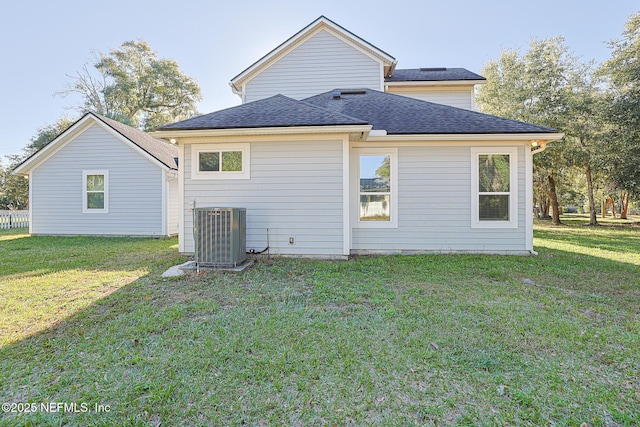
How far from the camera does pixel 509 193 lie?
673 centimetres

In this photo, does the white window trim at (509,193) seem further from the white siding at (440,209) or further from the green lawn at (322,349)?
the green lawn at (322,349)

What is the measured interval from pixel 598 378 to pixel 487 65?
21101mm

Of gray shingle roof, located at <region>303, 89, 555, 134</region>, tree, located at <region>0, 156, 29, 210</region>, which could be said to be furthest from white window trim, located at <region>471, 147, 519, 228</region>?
tree, located at <region>0, 156, 29, 210</region>

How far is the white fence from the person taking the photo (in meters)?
14.4

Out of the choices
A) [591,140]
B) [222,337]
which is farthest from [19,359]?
[591,140]

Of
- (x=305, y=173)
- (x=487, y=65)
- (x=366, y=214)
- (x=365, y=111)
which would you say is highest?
(x=487, y=65)

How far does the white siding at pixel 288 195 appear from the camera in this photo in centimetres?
621

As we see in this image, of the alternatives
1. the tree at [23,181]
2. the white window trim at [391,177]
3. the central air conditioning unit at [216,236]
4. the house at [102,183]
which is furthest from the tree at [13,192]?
the white window trim at [391,177]

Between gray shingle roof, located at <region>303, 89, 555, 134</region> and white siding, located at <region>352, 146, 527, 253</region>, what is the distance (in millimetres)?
482

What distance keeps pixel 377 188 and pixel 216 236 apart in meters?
3.75

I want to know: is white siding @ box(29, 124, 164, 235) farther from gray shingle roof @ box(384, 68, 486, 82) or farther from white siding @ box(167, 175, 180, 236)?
gray shingle roof @ box(384, 68, 486, 82)

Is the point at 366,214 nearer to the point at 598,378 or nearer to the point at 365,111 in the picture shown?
the point at 365,111

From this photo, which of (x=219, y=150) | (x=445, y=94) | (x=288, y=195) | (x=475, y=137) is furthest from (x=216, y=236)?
(x=445, y=94)

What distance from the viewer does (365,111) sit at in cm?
798
